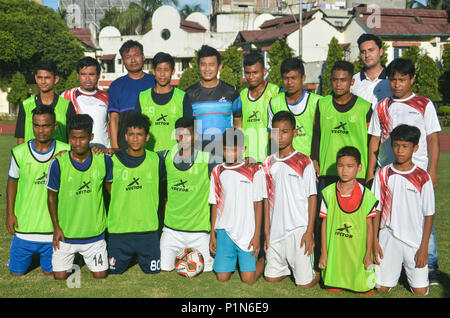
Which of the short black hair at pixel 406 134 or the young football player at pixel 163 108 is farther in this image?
the young football player at pixel 163 108

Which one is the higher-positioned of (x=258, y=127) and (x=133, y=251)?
(x=258, y=127)

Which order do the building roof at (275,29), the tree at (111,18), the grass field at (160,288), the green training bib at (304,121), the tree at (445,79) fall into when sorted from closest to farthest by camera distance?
1. the grass field at (160,288)
2. the green training bib at (304,121)
3. the tree at (445,79)
4. the building roof at (275,29)
5. the tree at (111,18)

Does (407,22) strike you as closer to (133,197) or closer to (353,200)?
(353,200)

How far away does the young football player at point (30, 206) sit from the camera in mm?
5055

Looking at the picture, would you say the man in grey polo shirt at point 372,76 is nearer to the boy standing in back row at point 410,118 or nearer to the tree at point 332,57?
the boy standing in back row at point 410,118

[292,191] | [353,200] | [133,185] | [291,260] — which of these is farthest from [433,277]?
[133,185]

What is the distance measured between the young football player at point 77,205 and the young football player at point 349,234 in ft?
7.89

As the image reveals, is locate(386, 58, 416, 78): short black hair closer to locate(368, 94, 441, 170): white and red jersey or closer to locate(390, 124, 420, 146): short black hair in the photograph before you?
locate(368, 94, 441, 170): white and red jersey

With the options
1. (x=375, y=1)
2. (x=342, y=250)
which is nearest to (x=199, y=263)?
(x=342, y=250)

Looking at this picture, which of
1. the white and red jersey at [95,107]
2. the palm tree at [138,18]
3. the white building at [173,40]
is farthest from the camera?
the palm tree at [138,18]

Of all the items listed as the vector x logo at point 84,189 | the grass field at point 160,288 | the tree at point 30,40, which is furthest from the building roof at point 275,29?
the grass field at point 160,288

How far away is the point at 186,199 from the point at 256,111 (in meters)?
1.36

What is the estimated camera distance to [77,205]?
16.4 ft

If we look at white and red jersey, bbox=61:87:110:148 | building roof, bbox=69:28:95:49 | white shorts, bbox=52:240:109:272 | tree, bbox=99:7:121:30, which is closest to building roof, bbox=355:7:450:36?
tree, bbox=99:7:121:30
